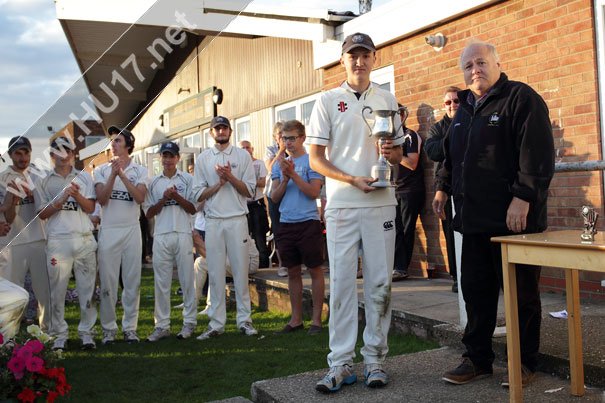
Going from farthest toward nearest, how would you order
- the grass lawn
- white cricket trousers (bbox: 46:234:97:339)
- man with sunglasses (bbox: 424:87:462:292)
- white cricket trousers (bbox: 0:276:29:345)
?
white cricket trousers (bbox: 46:234:97:339) < man with sunglasses (bbox: 424:87:462:292) < the grass lawn < white cricket trousers (bbox: 0:276:29:345)

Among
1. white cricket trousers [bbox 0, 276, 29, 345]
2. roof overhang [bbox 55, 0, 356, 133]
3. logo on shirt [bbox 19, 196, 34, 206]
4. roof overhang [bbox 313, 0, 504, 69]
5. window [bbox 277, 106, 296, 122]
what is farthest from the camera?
window [bbox 277, 106, 296, 122]

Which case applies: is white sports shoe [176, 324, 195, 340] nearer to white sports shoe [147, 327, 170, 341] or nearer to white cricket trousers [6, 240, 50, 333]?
white sports shoe [147, 327, 170, 341]

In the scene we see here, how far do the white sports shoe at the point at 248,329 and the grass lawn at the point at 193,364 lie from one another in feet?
0.24

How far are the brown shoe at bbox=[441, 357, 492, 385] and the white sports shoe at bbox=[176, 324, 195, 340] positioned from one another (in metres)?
3.17

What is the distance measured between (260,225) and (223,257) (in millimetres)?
3142

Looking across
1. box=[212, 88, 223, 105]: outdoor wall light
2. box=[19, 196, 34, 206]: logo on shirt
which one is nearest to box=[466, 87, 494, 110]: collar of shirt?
box=[19, 196, 34, 206]: logo on shirt

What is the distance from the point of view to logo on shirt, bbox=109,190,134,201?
594 cm

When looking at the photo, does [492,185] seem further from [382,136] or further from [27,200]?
[27,200]

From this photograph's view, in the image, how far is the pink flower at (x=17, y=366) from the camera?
292 centimetres

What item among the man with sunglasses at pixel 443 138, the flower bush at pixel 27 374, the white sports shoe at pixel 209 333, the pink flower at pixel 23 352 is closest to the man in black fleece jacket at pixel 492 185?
the man with sunglasses at pixel 443 138

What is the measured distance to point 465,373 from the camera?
354cm

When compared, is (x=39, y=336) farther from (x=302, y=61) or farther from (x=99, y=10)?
(x=302, y=61)

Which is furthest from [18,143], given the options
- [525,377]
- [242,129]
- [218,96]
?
[218,96]

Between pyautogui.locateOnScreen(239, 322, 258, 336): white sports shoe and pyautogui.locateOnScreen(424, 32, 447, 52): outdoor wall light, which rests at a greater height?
pyautogui.locateOnScreen(424, 32, 447, 52): outdoor wall light
